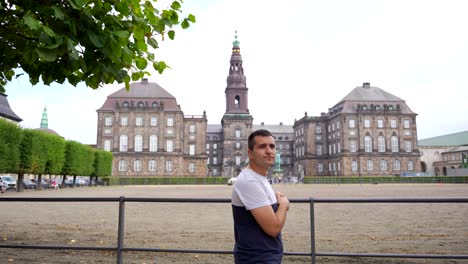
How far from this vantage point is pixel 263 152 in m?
2.66

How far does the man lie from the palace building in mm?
62886

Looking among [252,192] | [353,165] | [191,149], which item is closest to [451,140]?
[353,165]

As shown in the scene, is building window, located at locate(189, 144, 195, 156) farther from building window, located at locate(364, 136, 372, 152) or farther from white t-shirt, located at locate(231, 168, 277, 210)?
white t-shirt, located at locate(231, 168, 277, 210)

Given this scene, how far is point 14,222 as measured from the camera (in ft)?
38.9

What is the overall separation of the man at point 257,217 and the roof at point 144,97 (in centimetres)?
7066

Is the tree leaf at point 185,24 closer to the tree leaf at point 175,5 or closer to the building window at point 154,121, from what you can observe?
the tree leaf at point 175,5

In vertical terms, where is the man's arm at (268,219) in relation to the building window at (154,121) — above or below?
below

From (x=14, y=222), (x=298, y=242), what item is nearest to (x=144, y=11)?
(x=298, y=242)

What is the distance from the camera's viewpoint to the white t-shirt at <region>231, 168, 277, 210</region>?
2.46m

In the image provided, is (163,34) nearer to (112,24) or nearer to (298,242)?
(112,24)

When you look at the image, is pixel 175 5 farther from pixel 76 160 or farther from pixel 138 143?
pixel 138 143

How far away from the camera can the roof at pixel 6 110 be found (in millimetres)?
54697

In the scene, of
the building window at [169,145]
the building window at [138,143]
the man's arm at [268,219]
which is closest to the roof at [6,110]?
the building window at [138,143]

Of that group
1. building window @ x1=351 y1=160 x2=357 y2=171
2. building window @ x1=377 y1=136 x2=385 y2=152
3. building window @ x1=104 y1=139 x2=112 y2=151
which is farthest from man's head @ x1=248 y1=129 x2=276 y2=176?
building window @ x1=377 y1=136 x2=385 y2=152
